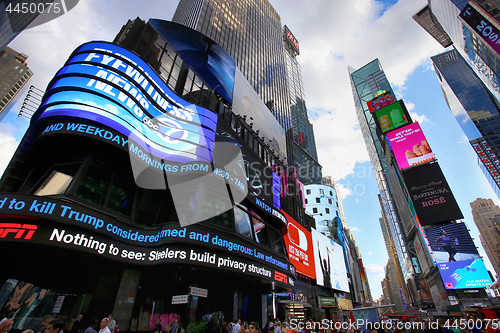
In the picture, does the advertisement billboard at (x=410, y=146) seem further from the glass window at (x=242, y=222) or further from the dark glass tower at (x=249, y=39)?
the glass window at (x=242, y=222)

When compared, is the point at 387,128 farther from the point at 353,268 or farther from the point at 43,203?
the point at 43,203

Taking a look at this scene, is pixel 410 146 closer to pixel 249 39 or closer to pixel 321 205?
pixel 321 205

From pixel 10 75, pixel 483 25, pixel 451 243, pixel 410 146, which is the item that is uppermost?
pixel 10 75

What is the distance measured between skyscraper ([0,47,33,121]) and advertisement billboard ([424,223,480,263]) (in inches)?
7757

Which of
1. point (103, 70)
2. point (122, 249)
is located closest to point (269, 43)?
point (103, 70)

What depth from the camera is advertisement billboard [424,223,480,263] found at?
1838 inches

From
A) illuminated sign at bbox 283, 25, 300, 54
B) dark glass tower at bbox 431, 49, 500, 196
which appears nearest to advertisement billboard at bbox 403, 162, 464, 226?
dark glass tower at bbox 431, 49, 500, 196

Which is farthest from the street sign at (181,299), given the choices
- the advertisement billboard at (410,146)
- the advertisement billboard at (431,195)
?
the advertisement billboard at (410,146)

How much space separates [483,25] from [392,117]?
1739 inches

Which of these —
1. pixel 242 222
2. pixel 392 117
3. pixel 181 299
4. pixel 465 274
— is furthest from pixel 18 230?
pixel 392 117

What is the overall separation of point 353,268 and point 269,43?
77.7 m

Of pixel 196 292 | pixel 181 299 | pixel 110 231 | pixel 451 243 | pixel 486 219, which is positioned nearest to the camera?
pixel 110 231

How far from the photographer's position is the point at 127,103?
13664 mm

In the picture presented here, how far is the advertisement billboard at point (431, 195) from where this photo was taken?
50438mm
